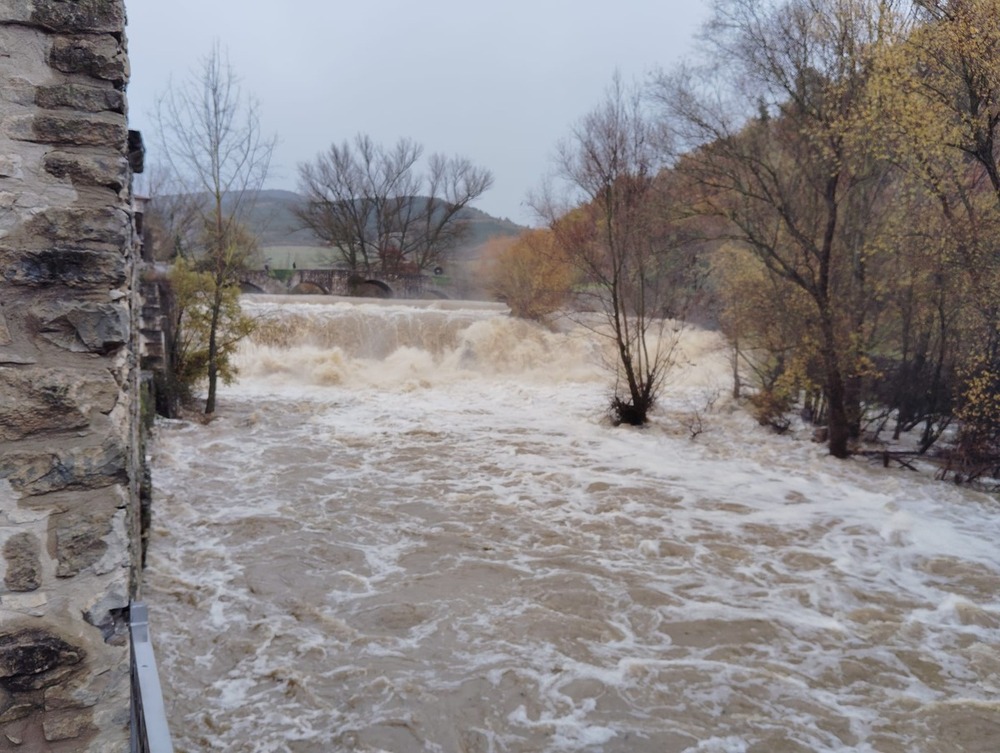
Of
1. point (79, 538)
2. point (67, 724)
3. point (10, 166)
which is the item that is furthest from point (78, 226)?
point (67, 724)

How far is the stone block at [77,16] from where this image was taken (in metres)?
2.10

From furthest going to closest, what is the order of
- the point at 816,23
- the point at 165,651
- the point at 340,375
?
the point at 340,375 < the point at 816,23 < the point at 165,651

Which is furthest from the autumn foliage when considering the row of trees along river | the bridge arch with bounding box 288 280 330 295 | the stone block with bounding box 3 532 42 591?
the stone block with bounding box 3 532 42 591

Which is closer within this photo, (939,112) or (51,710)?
(51,710)

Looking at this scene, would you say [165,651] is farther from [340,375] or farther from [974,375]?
[340,375]

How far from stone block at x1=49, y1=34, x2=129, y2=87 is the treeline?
23.3 feet

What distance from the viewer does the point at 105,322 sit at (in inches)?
86.0

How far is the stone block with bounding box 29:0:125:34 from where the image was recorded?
210 cm

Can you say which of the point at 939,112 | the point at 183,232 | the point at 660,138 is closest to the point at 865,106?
the point at 939,112

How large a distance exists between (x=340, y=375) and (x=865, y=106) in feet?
37.4

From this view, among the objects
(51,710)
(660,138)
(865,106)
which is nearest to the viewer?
(51,710)

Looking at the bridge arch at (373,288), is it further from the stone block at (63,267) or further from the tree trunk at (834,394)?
the stone block at (63,267)

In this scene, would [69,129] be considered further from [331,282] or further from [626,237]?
[331,282]

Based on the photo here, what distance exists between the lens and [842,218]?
10.9 m
